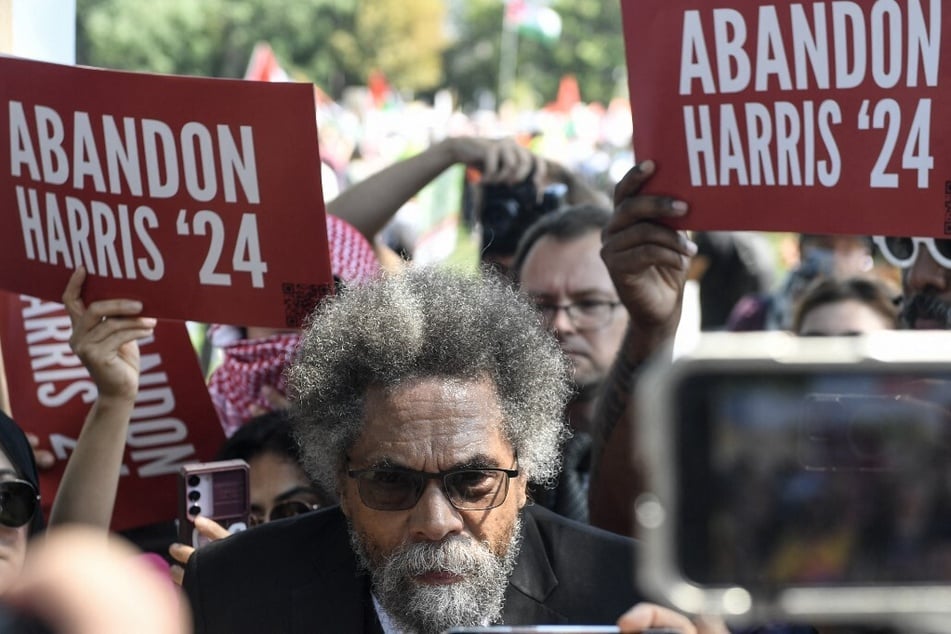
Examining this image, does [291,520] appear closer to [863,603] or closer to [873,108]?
[873,108]

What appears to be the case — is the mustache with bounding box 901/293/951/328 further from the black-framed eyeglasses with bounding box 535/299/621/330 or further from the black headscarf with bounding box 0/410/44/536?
the black headscarf with bounding box 0/410/44/536

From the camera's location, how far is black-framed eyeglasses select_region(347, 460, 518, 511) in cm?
236

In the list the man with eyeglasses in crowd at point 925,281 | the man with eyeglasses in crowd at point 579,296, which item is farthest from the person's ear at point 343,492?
the man with eyeglasses in crowd at point 925,281

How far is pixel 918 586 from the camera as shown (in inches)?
45.9

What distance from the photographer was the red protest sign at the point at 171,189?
118 inches

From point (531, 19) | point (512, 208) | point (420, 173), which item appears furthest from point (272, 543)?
point (531, 19)

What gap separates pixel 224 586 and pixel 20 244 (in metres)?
1.14

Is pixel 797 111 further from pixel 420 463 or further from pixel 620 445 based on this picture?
pixel 420 463

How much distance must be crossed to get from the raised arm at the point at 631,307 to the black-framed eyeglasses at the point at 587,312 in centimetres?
74

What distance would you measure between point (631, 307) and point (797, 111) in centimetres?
49

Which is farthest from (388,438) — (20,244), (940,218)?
(20,244)

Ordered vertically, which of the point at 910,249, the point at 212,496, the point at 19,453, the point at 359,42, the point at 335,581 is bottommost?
the point at 335,581

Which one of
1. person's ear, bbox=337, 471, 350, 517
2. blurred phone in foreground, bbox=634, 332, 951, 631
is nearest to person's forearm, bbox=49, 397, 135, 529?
person's ear, bbox=337, 471, 350, 517

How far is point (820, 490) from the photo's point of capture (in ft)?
3.87
